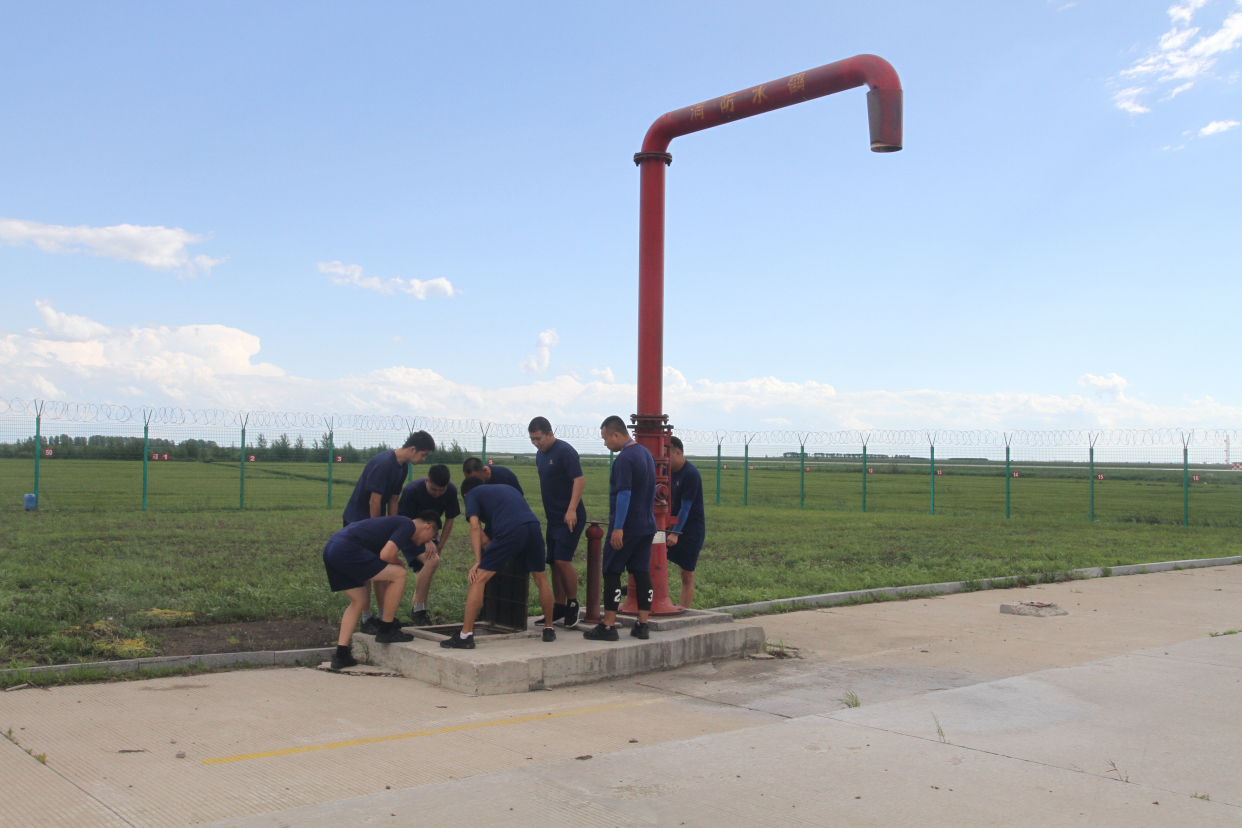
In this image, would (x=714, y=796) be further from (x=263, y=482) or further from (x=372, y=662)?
(x=263, y=482)

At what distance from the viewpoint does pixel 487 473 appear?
27.2ft

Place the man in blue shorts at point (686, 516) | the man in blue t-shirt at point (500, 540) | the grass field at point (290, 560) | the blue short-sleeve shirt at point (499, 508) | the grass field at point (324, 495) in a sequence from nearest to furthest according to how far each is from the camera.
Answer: the man in blue t-shirt at point (500, 540)
the blue short-sleeve shirt at point (499, 508)
the grass field at point (290, 560)
the man in blue shorts at point (686, 516)
the grass field at point (324, 495)

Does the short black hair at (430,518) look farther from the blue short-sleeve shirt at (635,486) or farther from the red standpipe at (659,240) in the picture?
the red standpipe at (659,240)

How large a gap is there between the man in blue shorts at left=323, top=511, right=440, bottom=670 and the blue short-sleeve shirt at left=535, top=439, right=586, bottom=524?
1.05 m

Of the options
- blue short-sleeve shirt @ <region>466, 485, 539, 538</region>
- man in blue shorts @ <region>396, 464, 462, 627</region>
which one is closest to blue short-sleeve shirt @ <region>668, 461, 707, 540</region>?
blue short-sleeve shirt @ <region>466, 485, 539, 538</region>

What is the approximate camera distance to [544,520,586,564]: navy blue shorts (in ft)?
27.0

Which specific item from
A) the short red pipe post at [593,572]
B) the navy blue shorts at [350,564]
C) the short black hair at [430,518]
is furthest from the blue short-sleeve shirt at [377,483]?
the short red pipe post at [593,572]

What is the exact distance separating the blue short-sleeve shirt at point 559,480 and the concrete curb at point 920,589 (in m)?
2.84

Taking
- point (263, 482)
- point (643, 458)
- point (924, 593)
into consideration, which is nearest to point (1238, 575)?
point (924, 593)

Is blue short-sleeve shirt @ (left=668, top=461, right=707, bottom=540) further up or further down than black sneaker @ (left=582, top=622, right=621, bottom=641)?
further up

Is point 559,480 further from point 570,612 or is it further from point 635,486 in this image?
point 570,612

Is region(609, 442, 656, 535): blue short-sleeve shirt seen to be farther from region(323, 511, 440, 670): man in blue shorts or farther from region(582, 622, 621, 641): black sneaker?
region(323, 511, 440, 670): man in blue shorts

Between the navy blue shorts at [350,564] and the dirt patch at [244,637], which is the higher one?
the navy blue shorts at [350,564]

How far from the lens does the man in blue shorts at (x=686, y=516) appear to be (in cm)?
915
